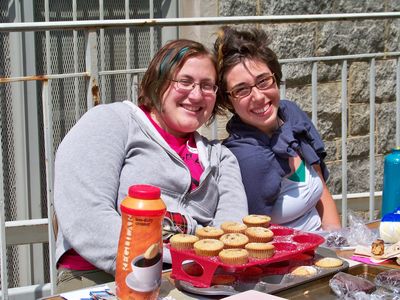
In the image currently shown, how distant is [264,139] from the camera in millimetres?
2781

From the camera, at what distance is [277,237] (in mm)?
2057

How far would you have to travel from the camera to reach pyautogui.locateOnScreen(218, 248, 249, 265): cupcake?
5.88ft

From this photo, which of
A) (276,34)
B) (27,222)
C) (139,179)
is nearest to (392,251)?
(139,179)

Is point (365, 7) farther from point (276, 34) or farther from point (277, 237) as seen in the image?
point (277, 237)

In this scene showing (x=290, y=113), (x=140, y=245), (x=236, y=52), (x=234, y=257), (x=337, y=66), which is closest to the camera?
(x=140, y=245)

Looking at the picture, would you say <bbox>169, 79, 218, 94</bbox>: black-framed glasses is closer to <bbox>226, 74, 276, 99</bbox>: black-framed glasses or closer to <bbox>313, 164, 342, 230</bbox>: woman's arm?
<bbox>226, 74, 276, 99</bbox>: black-framed glasses

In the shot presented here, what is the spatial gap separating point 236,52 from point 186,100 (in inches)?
12.8

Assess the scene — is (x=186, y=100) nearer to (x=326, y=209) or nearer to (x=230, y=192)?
(x=230, y=192)

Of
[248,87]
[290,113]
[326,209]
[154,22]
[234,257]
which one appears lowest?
[326,209]

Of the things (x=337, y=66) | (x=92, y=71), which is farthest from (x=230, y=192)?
(x=337, y=66)

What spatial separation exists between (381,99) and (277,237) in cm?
314

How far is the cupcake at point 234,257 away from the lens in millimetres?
1793

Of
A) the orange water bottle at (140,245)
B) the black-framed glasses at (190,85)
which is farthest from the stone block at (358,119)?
the orange water bottle at (140,245)

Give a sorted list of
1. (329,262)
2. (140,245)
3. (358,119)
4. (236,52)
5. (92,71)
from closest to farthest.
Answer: (140,245) → (329,262) → (236,52) → (92,71) → (358,119)
